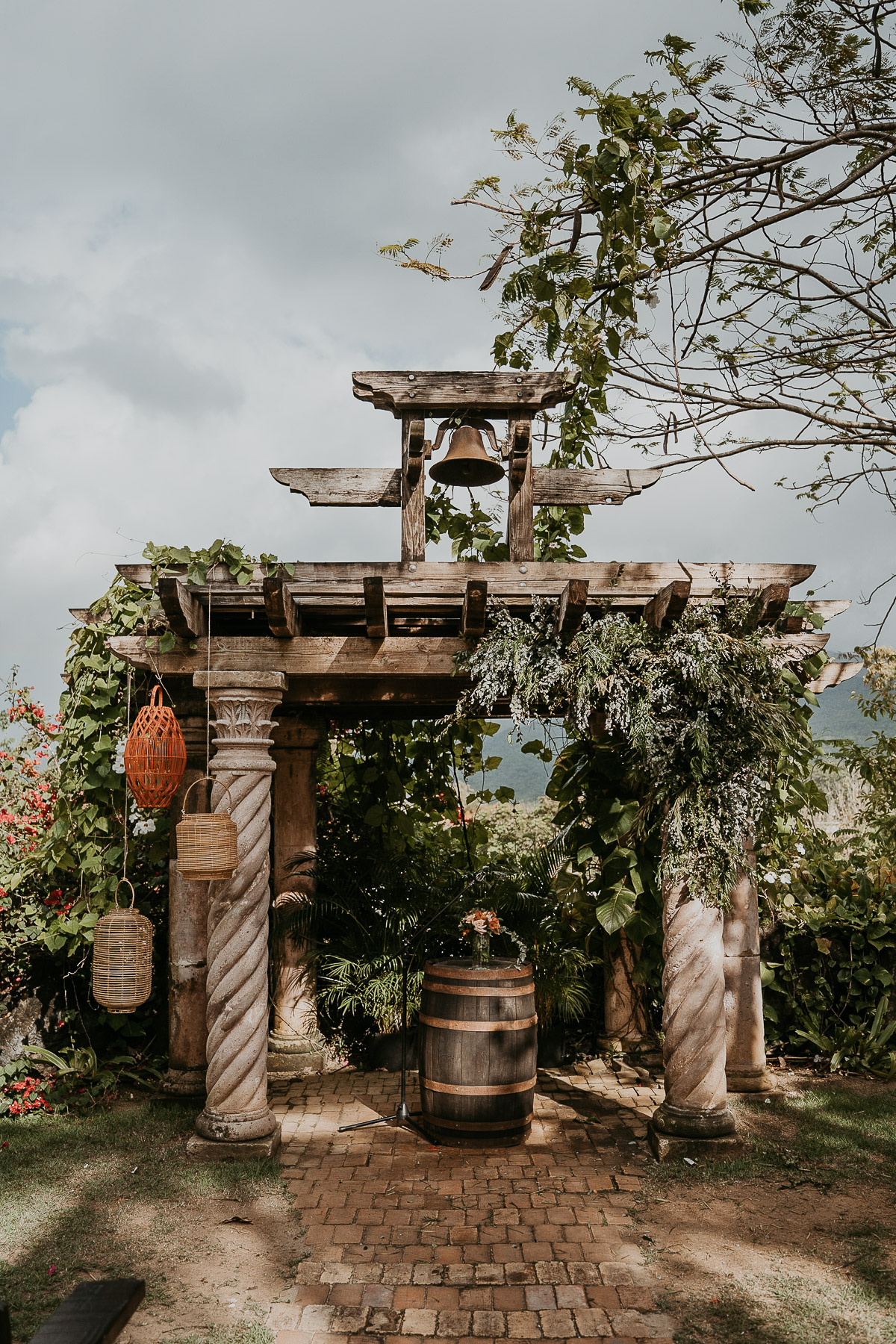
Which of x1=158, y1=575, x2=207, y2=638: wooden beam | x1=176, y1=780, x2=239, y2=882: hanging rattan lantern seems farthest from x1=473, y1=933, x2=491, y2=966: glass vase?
x1=158, y1=575, x2=207, y2=638: wooden beam

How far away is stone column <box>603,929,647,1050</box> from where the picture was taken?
23.9ft

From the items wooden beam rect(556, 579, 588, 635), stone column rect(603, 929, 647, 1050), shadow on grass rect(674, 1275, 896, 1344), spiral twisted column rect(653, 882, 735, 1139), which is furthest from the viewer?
stone column rect(603, 929, 647, 1050)

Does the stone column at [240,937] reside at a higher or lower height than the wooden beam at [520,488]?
lower

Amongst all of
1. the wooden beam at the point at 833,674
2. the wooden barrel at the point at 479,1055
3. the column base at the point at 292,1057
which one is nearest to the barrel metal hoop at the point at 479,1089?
the wooden barrel at the point at 479,1055

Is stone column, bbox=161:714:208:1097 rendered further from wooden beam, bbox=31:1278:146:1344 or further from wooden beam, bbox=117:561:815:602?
wooden beam, bbox=31:1278:146:1344

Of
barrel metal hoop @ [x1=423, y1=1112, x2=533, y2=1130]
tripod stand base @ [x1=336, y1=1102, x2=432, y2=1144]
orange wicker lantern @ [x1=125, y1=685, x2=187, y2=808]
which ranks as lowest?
tripod stand base @ [x1=336, y1=1102, x2=432, y2=1144]

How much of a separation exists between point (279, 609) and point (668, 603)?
1.99m

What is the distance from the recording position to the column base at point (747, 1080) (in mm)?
6215

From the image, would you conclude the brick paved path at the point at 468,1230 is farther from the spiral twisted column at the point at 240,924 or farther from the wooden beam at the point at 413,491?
the wooden beam at the point at 413,491

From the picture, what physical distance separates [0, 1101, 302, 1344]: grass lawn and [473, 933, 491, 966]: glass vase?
1.52 m

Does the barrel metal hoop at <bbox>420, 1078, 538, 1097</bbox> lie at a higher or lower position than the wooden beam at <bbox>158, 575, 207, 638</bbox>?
lower

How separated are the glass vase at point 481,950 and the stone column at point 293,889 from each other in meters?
1.86

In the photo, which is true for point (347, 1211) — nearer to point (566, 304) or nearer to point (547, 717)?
point (547, 717)

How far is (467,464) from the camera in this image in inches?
213
